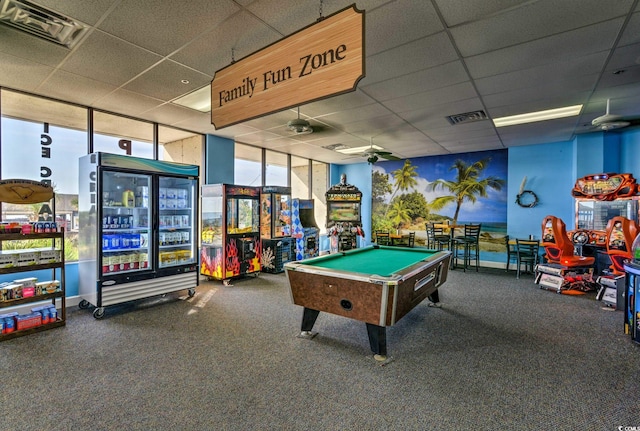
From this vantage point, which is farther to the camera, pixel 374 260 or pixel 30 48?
pixel 374 260

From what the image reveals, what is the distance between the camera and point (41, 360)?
2.91 m

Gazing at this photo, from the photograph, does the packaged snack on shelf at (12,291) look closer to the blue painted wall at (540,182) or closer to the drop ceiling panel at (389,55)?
the drop ceiling panel at (389,55)

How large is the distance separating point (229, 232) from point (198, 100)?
8.24ft

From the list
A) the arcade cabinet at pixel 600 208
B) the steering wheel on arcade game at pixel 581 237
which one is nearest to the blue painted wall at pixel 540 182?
the arcade cabinet at pixel 600 208

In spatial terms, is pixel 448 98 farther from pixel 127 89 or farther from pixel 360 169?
pixel 360 169

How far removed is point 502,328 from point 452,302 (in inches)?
41.1

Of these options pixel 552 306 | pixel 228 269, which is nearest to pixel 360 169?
pixel 228 269

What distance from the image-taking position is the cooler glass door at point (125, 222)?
4.25 metres

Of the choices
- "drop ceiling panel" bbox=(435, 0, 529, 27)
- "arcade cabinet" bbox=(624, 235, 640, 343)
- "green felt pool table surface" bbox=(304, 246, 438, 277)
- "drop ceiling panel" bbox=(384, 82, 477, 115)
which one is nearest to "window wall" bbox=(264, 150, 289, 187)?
"green felt pool table surface" bbox=(304, 246, 438, 277)

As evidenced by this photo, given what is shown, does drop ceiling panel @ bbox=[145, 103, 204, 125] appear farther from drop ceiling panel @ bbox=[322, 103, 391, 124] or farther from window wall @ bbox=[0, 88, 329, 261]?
drop ceiling panel @ bbox=[322, 103, 391, 124]

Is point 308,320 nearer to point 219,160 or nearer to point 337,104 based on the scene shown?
point 337,104

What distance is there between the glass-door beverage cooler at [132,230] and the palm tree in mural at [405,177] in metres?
6.15

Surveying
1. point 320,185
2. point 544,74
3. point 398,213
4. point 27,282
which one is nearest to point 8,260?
point 27,282

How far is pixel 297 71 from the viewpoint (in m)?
1.93
